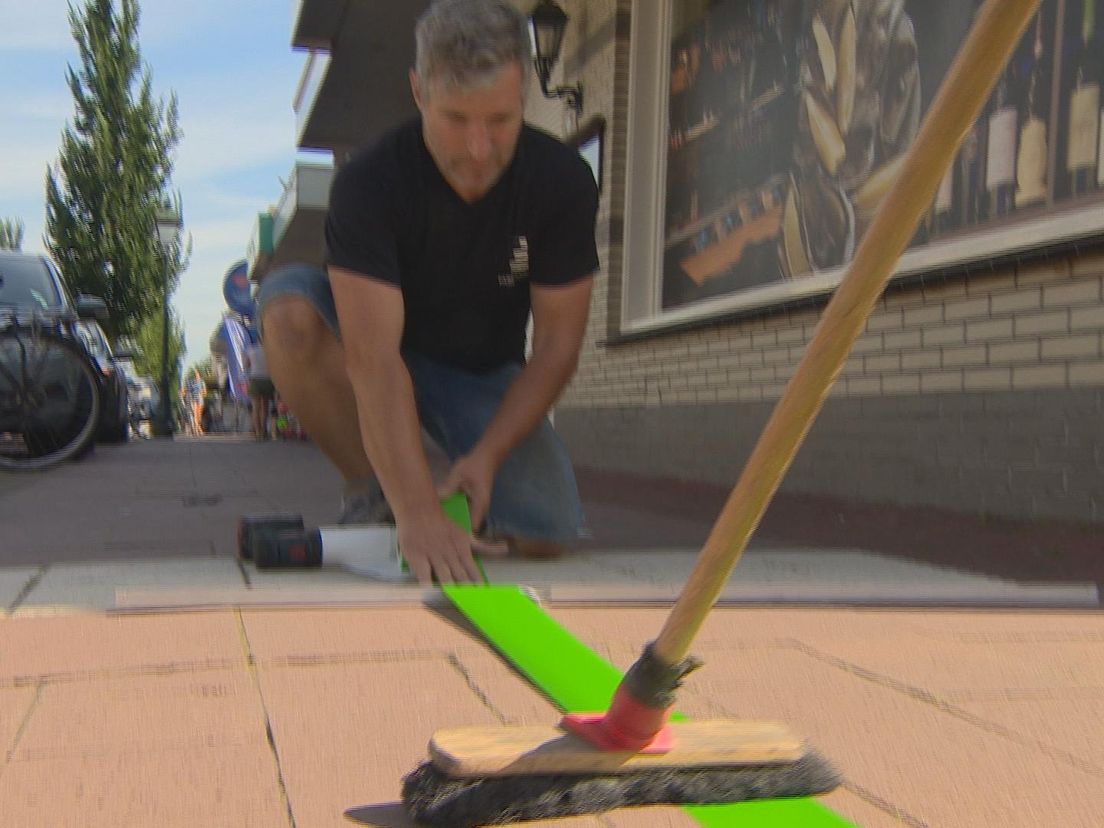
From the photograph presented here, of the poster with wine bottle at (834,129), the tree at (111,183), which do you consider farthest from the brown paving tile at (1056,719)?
the tree at (111,183)

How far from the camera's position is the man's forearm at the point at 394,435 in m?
2.67

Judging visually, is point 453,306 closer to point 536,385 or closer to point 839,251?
point 536,385

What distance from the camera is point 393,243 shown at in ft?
9.62

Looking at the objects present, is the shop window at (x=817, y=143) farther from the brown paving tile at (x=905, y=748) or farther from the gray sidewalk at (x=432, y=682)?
the brown paving tile at (x=905, y=748)

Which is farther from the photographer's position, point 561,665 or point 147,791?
point 561,665

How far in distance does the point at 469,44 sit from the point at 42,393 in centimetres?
552

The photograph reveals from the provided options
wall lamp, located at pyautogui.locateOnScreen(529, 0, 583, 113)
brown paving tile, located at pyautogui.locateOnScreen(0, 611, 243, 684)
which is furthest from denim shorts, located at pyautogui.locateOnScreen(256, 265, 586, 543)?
wall lamp, located at pyautogui.locateOnScreen(529, 0, 583, 113)

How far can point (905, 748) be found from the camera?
1.59 meters

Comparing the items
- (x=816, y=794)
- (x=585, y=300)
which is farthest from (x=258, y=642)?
(x=585, y=300)

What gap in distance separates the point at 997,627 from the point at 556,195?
1.59m

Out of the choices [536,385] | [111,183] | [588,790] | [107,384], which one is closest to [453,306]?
[536,385]

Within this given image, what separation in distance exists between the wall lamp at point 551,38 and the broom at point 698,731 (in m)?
6.67

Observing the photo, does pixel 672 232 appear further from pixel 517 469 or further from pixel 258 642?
pixel 258 642

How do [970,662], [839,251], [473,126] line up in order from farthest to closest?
[839,251]
[473,126]
[970,662]
